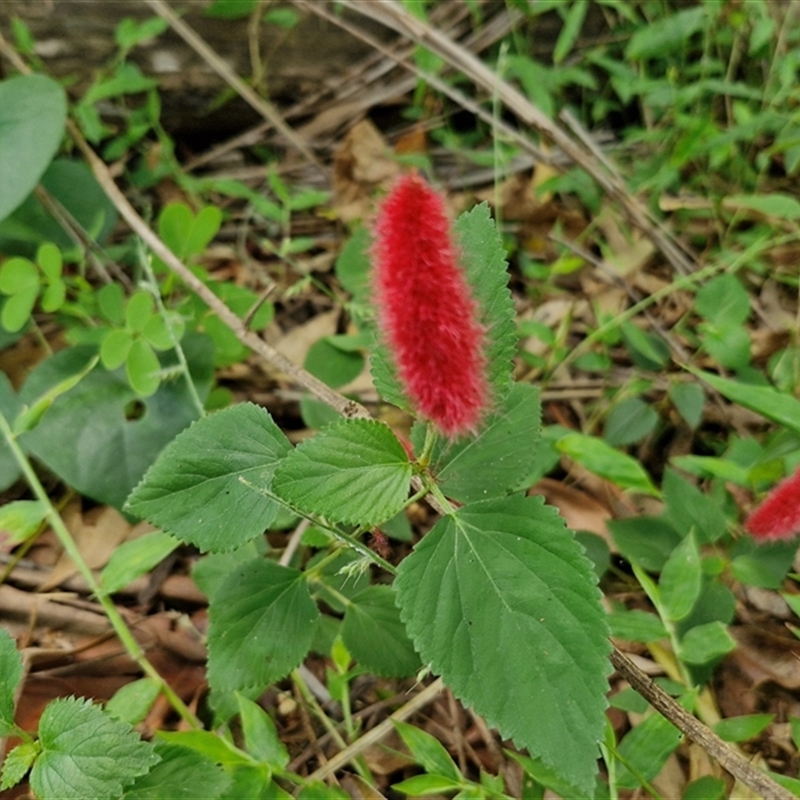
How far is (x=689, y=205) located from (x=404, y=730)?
4.64ft

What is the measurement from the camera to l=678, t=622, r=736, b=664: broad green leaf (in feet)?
3.27

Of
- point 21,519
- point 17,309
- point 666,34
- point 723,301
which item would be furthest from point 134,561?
point 666,34

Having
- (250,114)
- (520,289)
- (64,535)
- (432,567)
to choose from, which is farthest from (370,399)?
Answer: (250,114)

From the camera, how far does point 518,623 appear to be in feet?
2.45

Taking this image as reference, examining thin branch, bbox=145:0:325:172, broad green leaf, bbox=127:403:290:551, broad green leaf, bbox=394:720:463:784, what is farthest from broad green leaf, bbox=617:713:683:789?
thin branch, bbox=145:0:325:172

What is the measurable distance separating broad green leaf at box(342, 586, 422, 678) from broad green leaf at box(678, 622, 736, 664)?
1.20ft

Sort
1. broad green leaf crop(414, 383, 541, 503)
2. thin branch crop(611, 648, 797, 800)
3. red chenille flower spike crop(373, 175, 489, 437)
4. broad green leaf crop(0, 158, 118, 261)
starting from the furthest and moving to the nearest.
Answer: broad green leaf crop(0, 158, 118, 261), broad green leaf crop(414, 383, 541, 503), thin branch crop(611, 648, 797, 800), red chenille flower spike crop(373, 175, 489, 437)

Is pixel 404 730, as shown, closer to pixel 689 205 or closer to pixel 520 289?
pixel 520 289

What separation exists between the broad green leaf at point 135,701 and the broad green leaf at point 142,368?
526mm

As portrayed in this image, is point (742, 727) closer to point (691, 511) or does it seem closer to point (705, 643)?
point (705, 643)

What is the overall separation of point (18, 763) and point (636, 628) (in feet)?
2.54

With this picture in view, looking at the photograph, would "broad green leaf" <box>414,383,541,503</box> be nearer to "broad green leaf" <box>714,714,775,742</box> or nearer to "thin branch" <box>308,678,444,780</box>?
"thin branch" <box>308,678,444,780</box>

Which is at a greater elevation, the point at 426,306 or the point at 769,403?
the point at 426,306

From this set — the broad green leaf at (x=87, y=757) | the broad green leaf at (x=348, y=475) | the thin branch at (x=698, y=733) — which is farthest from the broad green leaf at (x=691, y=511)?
the broad green leaf at (x=87, y=757)
